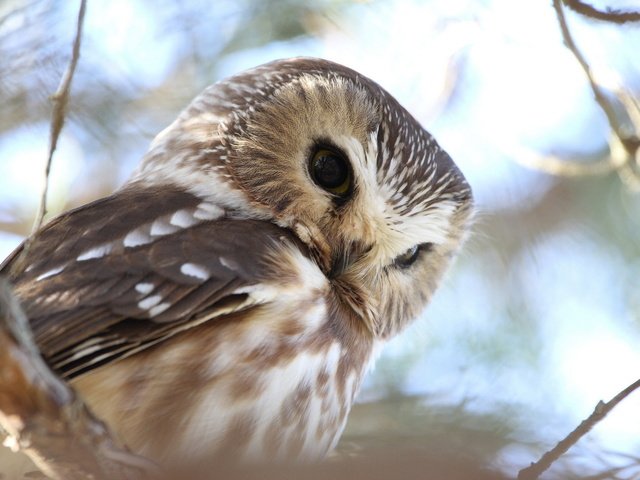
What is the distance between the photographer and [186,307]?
2.54 m

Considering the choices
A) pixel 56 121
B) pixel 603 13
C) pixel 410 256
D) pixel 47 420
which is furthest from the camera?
pixel 410 256

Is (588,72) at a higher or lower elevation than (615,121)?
higher

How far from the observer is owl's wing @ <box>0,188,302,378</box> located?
2.43 metres

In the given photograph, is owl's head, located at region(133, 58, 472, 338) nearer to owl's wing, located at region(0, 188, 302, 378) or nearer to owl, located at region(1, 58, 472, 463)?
owl, located at region(1, 58, 472, 463)

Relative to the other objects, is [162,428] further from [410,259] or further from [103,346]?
[410,259]

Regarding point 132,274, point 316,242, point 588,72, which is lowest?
point 132,274

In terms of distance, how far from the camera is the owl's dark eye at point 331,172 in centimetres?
311

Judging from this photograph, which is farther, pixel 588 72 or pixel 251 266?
pixel 588 72

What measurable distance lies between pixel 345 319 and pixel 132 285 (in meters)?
0.74

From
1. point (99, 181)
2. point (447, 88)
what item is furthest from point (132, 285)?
point (447, 88)

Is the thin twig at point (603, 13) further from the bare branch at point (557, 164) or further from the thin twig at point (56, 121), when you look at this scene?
the thin twig at point (56, 121)

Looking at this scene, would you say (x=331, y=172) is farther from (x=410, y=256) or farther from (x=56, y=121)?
(x=56, y=121)

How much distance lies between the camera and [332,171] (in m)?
3.15

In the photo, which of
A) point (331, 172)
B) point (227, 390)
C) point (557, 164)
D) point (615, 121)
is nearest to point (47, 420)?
point (227, 390)
